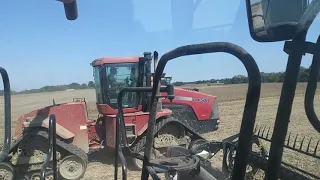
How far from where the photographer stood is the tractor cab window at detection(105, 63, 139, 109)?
7.13m

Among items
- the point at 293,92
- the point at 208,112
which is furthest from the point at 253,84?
the point at 208,112

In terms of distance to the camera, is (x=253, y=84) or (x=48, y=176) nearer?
(x=253, y=84)

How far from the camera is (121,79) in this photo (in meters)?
7.22

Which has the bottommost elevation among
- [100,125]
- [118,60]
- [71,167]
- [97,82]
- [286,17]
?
[71,167]

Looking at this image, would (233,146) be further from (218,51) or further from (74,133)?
(74,133)

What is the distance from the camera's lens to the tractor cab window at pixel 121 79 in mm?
7133

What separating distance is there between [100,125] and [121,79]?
3.91ft

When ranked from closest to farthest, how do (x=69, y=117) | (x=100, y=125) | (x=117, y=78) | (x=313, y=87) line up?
(x=313, y=87) → (x=69, y=117) → (x=117, y=78) → (x=100, y=125)

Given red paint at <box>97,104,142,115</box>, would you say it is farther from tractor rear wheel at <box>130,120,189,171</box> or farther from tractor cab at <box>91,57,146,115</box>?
tractor rear wheel at <box>130,120,189,171</box>

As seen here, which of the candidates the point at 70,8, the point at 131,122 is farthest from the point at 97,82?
the point at 70,8

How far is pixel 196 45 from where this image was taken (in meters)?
1.36

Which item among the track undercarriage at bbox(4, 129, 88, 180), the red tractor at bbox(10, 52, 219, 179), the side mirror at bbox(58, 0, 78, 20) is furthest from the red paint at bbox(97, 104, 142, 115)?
the side mirror at bbox(58, 0, 78, 20)

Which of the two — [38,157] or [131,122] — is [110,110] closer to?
[131,122]

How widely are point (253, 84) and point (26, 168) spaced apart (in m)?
→ 6.02
